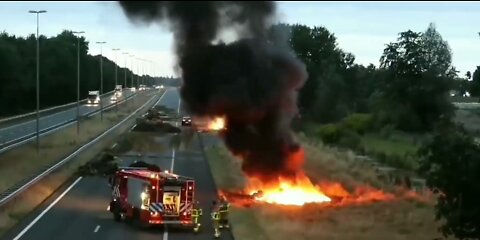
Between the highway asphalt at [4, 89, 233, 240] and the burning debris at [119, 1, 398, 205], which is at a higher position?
the burning debris at [119, 1, 398, 205]

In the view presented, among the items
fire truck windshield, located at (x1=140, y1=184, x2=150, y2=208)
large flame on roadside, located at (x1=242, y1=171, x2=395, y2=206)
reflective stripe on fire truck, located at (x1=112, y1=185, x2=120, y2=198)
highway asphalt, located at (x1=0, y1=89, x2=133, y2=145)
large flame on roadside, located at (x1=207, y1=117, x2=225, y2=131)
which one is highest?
large flame on roadside, located at (x1=207, y1=117, x2=225, y2=131)

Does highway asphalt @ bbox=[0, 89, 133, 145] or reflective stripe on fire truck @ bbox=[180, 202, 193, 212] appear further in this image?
highway asphalt @ bbox=[0, 89, 133, 145]

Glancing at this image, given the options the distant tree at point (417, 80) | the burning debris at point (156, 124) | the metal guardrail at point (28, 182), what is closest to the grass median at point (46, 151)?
the metal guardrail at point (28, 182)

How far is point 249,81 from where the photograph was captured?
1609 inches

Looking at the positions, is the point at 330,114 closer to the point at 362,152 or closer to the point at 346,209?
the point at 362,152

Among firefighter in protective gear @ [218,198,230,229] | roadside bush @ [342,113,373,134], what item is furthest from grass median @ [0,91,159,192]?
roadside bush @ [342,113,373,134]

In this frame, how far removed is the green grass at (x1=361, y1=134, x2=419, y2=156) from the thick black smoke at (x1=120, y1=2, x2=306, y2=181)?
38.1ft

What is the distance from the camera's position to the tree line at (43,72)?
120 metres

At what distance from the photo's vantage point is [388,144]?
7244 cm

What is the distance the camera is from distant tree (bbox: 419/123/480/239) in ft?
70.9

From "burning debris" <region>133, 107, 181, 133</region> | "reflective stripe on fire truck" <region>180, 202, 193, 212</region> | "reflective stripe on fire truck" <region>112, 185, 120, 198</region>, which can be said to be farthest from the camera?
"burning debris" <region>133, 107, 181, 133</region>

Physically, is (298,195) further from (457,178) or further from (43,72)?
(43,72)

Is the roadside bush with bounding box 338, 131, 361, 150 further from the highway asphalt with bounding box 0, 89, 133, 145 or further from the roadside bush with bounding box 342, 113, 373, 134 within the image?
the highway asphalt with bounding box 0, 89, 133, 145

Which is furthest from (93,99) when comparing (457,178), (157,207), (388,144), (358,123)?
(457,178)
